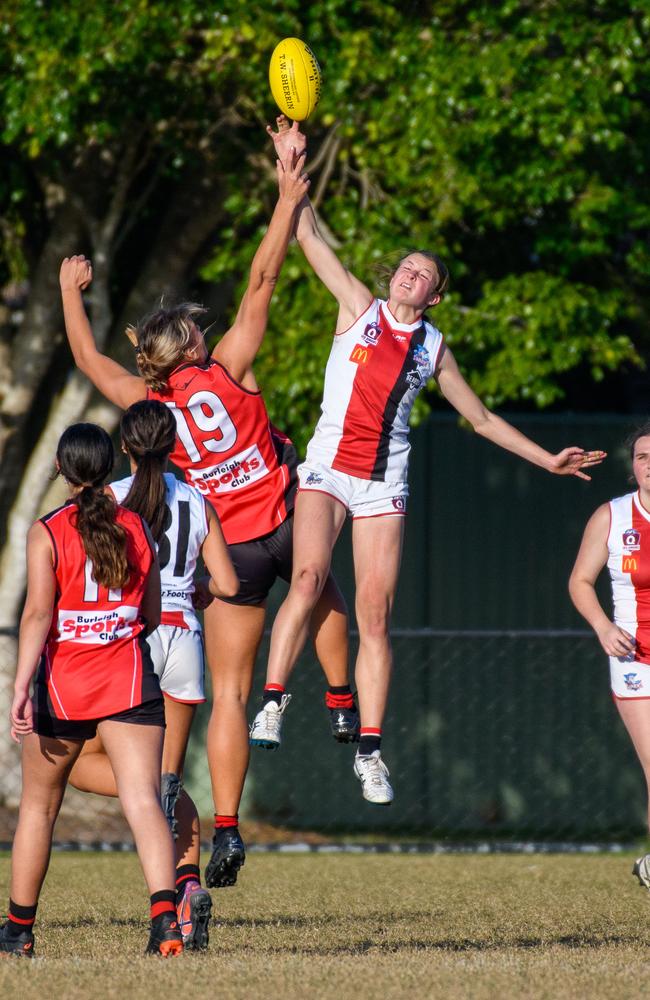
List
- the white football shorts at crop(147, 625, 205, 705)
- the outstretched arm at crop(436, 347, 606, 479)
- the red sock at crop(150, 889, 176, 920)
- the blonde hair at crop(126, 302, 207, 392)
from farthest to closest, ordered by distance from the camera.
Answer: the outstretched arm at crop(436, 347, 606, 479) → the blonde hair at crop(126, 302, 207, 392) → the white football shorts at crop(147, 625, 205, 705) → the red sock at crop(150, 889, 176, 920)

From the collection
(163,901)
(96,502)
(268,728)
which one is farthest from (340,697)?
(96,502)

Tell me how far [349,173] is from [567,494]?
12.9 ft

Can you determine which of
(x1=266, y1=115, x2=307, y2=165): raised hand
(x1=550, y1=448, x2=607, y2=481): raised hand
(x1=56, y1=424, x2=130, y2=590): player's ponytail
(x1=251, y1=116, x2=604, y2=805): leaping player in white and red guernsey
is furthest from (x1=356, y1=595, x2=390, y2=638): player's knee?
(x1=266, y1=115, x2=307, y2=165): raised hand

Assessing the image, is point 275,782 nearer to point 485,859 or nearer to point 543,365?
point 485,859

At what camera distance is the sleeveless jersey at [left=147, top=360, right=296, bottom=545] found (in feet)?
22.0

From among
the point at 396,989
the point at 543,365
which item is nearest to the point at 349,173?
the point at 543,365

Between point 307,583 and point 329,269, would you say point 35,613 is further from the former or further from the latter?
point 329,269

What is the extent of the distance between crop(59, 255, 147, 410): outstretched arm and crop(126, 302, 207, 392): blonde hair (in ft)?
0.52

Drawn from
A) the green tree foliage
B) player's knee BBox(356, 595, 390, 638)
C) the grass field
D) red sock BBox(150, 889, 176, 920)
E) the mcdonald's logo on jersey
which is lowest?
the grass field

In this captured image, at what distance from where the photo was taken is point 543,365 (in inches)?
433

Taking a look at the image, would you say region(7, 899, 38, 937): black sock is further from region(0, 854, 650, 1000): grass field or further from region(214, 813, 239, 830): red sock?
region(214, 813, 239, 830): red sock

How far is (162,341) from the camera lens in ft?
21.7

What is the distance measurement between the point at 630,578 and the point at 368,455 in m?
1.43

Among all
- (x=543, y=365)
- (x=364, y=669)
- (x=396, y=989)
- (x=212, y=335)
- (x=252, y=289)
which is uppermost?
(x=212, y=335)
